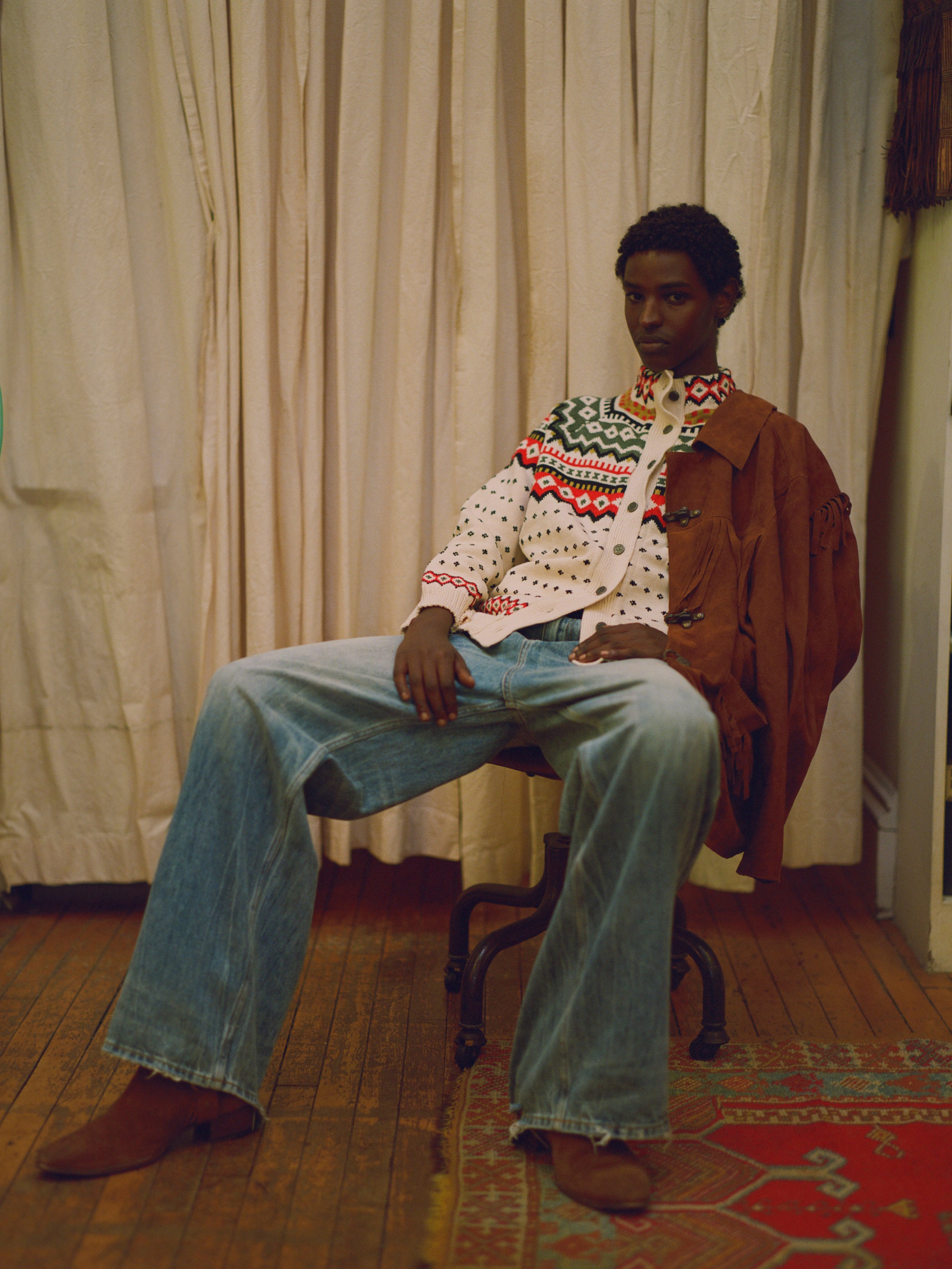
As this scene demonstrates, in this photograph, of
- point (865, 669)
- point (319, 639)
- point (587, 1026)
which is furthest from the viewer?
point (865, 669)

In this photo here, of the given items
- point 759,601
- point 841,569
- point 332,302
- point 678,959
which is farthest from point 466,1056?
point 332,302

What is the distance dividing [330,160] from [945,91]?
1.25 m

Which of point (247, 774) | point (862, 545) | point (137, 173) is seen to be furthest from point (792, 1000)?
point (137, 173)

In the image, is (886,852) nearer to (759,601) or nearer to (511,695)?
(759,601)

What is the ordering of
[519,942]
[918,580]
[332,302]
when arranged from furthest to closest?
[332,302] → [918,580] → [519,942]

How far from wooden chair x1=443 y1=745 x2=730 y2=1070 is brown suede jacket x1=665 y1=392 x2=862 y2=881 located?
0.81ft

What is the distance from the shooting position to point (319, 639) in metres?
2.45

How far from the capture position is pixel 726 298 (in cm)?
195

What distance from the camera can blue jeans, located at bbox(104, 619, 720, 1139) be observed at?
140cm

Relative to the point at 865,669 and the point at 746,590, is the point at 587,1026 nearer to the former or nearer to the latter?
the point at 746,590

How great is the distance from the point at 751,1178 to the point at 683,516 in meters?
0.97

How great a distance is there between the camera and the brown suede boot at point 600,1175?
4.56 ft

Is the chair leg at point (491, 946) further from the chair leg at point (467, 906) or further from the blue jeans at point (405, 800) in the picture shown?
the blue jeans at point (405, 800)

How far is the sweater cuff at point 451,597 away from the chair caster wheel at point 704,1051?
0.81m
